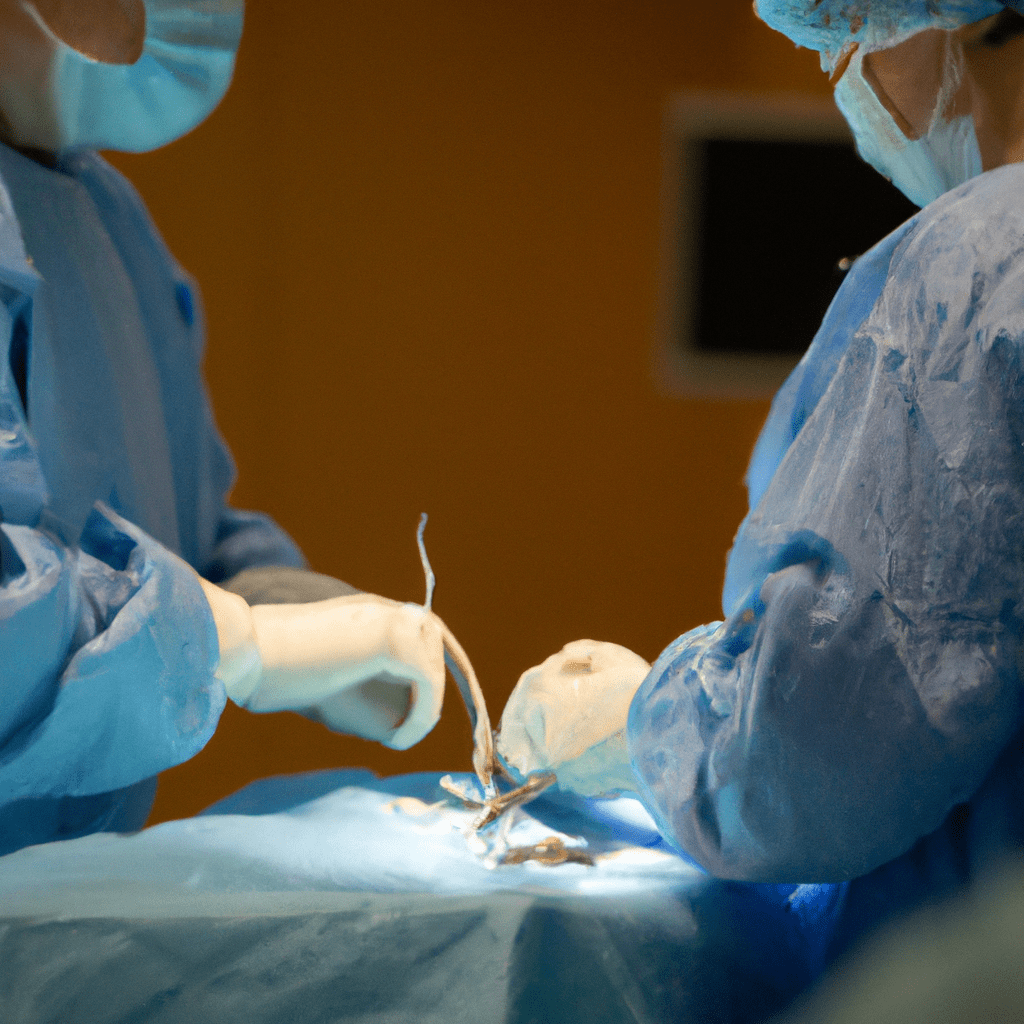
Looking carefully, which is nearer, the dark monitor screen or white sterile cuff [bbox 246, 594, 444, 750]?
white sterile cuff [bbox 246, 594, 444, 750]

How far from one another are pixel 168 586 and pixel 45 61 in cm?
43

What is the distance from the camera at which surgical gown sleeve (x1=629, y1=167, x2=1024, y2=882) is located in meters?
0.55

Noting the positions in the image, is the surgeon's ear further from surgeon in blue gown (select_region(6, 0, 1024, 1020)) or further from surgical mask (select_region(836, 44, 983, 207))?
surgical mask (select_region(836, 44, 983, 207))

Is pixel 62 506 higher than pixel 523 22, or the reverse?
pixel 523 22

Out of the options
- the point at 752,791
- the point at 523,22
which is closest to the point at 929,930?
the point at 752,791

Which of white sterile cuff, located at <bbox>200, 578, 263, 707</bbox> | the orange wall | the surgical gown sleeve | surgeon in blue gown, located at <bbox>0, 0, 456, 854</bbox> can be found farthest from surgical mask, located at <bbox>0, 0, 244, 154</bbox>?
the orange wall

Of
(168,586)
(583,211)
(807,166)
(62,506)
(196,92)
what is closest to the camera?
(168,586)

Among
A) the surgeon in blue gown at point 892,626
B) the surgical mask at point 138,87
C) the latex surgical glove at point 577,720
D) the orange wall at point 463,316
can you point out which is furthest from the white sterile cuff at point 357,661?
the orange wall at point 463,316

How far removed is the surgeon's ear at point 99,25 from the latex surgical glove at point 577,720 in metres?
0.58

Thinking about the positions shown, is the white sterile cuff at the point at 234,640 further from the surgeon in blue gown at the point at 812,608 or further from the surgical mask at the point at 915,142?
the surgical mask at the point at 915,142

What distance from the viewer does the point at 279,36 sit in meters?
1.96

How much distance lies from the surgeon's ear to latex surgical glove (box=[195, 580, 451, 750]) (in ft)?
1.38

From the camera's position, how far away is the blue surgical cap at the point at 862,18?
0.65 metres

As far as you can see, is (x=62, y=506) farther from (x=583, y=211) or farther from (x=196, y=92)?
(x=583, y=211)
